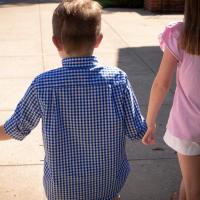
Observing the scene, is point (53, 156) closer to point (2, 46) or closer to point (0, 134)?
point (0, 134)

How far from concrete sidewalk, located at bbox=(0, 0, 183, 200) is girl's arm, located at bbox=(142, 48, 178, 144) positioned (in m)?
1.10

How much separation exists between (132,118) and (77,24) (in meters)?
0.50

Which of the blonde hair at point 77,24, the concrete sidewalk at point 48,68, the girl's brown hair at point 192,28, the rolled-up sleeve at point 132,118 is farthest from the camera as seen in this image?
the concrete sidewalk at point 48,68

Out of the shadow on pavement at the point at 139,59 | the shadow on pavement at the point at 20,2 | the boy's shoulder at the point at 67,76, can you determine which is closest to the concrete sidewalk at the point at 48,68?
the shadow on pavement at the point at 139,59

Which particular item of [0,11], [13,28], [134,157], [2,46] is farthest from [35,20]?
[134,157]

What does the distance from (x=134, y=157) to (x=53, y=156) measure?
2.32 m

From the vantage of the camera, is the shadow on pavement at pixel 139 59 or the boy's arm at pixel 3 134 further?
the shadow on pavement at pixel 139 59

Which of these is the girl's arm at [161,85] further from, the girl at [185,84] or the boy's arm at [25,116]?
the boy's arm at [25,116]

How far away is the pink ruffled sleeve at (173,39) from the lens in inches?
105

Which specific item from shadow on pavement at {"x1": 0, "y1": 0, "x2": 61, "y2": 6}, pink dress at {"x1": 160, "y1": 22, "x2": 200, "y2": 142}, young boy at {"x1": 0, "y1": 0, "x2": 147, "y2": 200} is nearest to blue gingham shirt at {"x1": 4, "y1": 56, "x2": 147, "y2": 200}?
young boy at {"x1": 0, "y1": 0, "x2": 147, "y2": 200}

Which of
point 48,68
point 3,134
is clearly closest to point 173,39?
point 3,134

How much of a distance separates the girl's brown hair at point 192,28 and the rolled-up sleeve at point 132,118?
0.43 meters

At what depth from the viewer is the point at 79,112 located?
89.7 inches

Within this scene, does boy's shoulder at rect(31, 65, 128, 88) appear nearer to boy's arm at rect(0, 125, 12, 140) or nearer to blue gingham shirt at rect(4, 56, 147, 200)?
blue gingham shirt at rect(4, 56, 147, 200)
